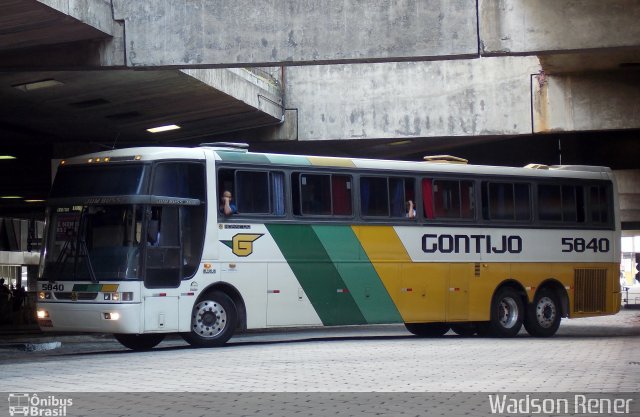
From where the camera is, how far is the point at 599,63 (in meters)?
23.5

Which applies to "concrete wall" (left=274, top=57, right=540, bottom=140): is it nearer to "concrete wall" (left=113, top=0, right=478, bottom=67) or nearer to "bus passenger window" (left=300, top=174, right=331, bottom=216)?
"bus passenger window" (left=300, top=174, right=331, bottom=216)

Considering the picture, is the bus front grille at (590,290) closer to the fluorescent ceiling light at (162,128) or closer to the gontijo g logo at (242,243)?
the gontijo g logo at (242,243)

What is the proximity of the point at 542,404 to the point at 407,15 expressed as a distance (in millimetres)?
9130

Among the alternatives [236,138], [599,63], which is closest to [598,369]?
[599,63]

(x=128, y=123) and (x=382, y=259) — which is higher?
(x=128, y=123)

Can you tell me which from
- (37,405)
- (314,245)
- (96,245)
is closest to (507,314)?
(314,245)

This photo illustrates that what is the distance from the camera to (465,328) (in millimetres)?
24375

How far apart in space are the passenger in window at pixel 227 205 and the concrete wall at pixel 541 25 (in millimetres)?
5219

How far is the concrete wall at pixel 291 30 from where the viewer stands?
17.8 m

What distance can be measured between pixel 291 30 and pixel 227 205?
3489 millimetres

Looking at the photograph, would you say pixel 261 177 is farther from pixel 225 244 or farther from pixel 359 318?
pixel 359 318

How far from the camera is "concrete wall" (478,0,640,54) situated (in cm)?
1777

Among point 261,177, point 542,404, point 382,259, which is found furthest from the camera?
point 382,259

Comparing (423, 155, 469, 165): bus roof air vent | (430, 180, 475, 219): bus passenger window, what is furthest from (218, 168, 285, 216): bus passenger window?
(423, 155, 469, 165): bus roof air vent
